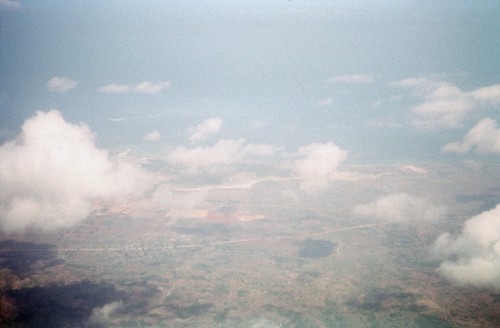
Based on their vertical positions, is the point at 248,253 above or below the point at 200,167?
below

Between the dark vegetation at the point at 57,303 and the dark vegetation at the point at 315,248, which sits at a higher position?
the dark vegetation at the point at 315,248

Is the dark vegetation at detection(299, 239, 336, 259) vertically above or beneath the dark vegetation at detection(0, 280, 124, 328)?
above

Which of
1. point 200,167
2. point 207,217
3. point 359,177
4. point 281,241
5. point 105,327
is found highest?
point 200,167

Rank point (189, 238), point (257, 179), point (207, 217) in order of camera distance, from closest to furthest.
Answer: point (189, 238) < point (207, 217) < point (257, 179)

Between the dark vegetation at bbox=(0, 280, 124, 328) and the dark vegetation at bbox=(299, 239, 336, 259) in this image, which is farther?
the dark vegetation at bbox=(299, 239, 336, 259)

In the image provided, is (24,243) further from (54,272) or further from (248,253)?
(248,253)

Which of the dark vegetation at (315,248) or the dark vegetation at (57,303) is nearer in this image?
the dark vegetation at (57,303)

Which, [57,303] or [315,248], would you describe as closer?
[57,303]

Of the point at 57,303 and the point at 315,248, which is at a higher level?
the point at 315,248

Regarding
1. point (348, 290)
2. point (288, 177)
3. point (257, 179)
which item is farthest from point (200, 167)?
point (348, 290)

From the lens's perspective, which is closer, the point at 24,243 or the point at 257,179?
the point at 24,243

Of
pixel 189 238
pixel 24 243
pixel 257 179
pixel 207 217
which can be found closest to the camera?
pixel 24 243
